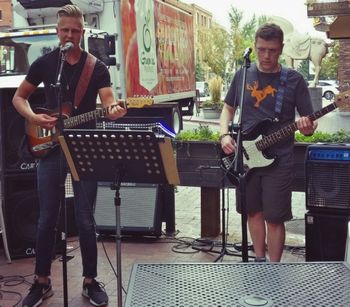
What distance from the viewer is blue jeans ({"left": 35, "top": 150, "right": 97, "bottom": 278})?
11.5 feet

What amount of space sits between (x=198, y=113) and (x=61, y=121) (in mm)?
18660

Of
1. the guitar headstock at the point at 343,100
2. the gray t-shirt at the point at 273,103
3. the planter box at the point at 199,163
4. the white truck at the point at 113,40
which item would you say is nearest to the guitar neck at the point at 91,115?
the gray t-shirt at the point at 273,103

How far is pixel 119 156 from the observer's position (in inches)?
109

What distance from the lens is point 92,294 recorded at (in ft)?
11.8

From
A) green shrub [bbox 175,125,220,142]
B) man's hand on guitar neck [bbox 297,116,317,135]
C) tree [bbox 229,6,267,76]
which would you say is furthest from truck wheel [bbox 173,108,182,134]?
tree [bbox 229,6,267,76]

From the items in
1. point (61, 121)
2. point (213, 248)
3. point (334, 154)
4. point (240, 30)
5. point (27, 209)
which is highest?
point (240, 30)

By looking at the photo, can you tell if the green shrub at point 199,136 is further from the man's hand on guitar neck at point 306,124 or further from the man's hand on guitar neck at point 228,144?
the man's hand on guitar neck at point 306,124

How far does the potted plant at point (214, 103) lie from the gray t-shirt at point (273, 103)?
1681 centimetres

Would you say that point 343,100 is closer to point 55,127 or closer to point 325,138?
point 325,138

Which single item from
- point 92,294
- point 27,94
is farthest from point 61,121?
point 92,294

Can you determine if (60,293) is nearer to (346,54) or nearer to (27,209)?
(27,209)

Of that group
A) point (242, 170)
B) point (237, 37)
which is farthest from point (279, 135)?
point (237, 37)

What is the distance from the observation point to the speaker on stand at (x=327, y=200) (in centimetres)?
390

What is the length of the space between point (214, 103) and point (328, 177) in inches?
678
